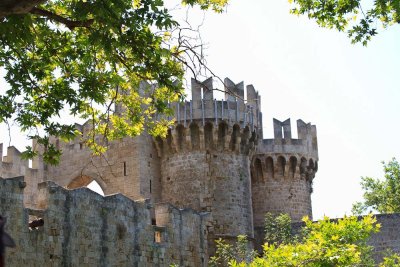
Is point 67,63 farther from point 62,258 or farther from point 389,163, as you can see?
point 389,163

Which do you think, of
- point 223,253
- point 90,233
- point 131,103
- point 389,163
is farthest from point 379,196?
point 131,103

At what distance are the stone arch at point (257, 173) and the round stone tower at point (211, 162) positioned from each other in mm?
3498

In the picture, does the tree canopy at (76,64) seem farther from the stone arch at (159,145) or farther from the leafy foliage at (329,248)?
the stone arch at (159,145)

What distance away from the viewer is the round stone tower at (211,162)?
2597 centimetres

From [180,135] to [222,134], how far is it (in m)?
1.55

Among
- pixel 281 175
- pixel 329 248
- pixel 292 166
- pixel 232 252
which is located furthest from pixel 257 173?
pixel 329 248

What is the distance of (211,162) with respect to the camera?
26406 millimetres

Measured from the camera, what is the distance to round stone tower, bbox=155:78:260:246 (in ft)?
85.2

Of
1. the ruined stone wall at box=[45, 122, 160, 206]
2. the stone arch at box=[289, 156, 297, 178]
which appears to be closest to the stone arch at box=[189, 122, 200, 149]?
the ruined stone wall at box=[45, 122, 160, 206]

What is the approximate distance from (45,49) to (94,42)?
2191mm

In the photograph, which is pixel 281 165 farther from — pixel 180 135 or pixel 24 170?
pixel 24 170

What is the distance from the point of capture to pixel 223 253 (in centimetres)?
2281

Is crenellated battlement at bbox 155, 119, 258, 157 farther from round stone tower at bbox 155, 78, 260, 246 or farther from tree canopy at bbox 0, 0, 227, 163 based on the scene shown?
tree canopy at bbox 0, 0, 227, 163

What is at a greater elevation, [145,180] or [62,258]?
[145,180]
